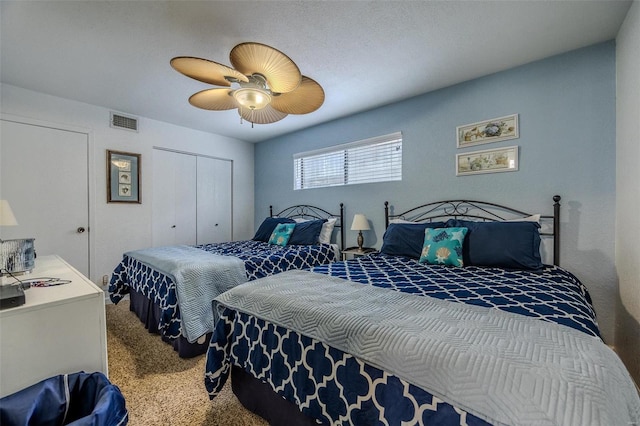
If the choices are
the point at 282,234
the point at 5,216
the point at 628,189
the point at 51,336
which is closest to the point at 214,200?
the point at 282,234

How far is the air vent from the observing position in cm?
350

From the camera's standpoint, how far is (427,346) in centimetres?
88

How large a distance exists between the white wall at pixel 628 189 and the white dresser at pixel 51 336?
9.49 feet

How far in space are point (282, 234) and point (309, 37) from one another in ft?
7.19

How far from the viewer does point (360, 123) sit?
11.9 ft

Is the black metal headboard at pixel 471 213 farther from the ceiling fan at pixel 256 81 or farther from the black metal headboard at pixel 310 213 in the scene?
the ceiling fan at pixel 256 81

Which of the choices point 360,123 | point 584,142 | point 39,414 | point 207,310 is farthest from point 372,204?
point 39,414

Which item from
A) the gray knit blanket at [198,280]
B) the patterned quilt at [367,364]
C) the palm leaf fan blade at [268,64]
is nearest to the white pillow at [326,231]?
the gray knit blanket at [198,280]

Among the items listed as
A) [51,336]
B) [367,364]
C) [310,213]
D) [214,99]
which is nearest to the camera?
[367,364]

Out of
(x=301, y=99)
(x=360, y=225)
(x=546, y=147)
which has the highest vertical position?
(x=301, y=99)

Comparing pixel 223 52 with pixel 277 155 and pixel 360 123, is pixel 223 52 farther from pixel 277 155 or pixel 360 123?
pixel 277 155

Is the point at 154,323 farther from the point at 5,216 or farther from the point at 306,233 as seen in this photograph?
the point at 306,233

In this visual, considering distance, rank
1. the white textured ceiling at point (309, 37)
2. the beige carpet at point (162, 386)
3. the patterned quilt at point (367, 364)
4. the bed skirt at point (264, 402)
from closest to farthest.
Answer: the patterned quilt at point (367, 364) < the bed skirt at point (264, 402) < the beige carpet at point (162, 386) < the white textured ceiling at point (309, 37)

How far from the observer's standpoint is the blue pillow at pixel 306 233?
11.2 feet
